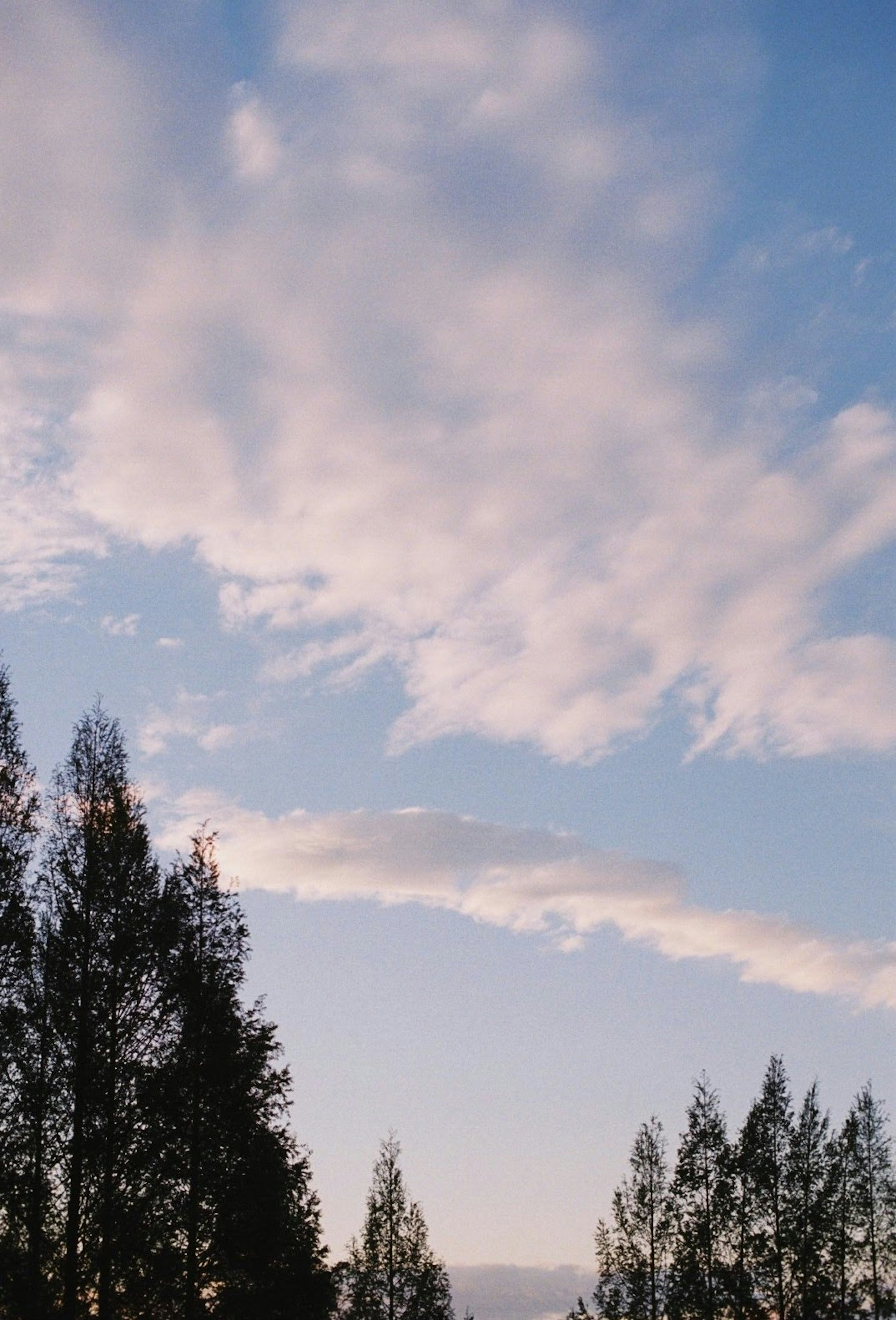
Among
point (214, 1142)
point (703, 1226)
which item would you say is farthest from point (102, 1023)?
point (703, 1226)

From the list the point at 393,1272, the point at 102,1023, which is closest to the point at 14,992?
the point at 102,1023

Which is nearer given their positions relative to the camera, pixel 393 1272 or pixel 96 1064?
pixel 96 1064

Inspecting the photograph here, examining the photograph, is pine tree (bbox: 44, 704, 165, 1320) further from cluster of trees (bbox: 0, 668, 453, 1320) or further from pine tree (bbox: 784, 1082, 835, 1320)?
pine tree (bbox: 784, 1082, 835, 1320)

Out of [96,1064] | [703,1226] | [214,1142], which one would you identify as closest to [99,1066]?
[96,1064]

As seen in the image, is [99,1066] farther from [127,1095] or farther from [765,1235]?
[765,1235]

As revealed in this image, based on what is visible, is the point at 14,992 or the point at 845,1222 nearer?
the point at 14,992

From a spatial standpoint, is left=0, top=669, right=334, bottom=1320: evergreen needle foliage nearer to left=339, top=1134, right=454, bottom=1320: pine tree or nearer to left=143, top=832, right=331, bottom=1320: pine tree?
left=143, top=832, right=331, bottom=1320: pine tree

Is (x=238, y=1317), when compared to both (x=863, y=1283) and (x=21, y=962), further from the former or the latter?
(x=863, y=1283)

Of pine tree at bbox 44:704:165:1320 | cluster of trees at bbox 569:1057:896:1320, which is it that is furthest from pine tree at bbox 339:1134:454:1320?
pine tree at bbox 44:704:165:1320

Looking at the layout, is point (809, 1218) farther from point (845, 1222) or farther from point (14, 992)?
point (14, 992)

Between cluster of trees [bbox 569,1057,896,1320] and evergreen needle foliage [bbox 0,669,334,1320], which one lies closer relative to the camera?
evergreen needle foliage [bbox 0,669,334,1320]

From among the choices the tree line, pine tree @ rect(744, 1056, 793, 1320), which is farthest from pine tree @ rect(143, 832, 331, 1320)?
pine tree @ rect(744, 1056, 793, 1320)

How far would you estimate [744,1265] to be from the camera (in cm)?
5156

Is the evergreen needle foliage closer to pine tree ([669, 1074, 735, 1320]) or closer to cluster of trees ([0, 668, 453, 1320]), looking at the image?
cluster of trees ([0, 668, 453, 1320])
